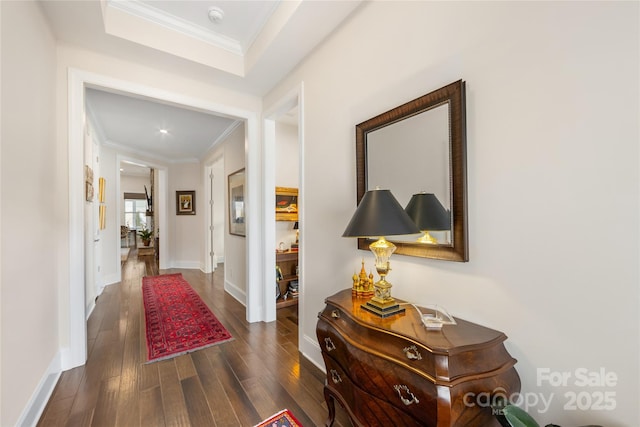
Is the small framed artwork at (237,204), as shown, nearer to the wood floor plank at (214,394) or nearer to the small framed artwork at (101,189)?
the wood floor plank at (214,394)

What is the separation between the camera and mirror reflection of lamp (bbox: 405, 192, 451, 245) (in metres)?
1.32

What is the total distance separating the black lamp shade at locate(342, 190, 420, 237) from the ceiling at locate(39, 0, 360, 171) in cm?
148

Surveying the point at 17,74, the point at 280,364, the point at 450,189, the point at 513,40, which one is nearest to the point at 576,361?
the point at 450,189

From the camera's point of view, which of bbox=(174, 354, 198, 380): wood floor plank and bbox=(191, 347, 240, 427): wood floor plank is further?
bbox=(174, 354, 198, 380): wood floor plank

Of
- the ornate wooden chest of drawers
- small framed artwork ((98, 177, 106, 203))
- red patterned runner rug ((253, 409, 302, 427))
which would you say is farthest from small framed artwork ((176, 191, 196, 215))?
the ornate wooden chest of drawers

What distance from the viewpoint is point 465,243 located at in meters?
1.22

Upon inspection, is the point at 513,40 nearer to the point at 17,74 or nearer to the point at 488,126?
the point at 488,126

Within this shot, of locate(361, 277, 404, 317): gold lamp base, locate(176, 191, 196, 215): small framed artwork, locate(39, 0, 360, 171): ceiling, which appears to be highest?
locate(39, 0, 360, 171): ceiling

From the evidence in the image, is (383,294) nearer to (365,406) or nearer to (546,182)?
(365,406)

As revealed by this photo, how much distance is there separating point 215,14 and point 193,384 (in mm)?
2934

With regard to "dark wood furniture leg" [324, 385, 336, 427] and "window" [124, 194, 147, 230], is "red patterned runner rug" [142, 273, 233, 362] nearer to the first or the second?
"dark wood furniture leg" [324, 385, 336, 427]

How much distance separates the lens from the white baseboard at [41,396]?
1535 millimetres

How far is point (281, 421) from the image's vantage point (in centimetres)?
164

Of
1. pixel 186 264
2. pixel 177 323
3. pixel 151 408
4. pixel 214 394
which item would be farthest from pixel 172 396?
pixel 186 264
